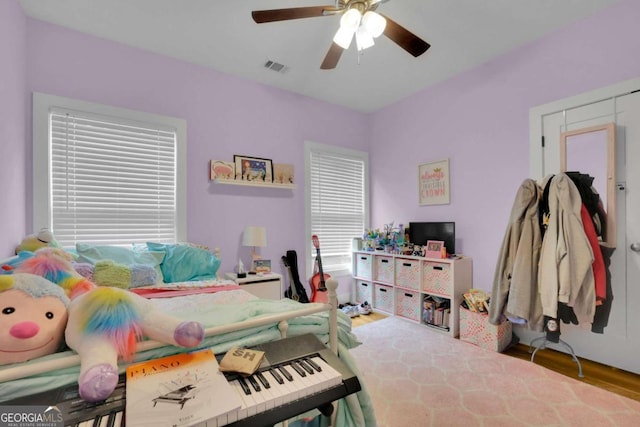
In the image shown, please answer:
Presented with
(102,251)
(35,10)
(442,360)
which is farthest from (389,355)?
(35,10)

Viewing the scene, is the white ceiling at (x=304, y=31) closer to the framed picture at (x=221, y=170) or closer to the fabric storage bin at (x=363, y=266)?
the framed picture at (x=221, y=170)

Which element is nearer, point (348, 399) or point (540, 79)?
point (348, 399)

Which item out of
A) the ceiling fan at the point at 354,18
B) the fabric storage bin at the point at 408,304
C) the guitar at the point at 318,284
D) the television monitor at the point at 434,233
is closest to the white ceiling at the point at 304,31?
the ceiling fan at the point at 354,18

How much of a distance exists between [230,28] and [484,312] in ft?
10.7

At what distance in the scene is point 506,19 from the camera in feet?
7.48

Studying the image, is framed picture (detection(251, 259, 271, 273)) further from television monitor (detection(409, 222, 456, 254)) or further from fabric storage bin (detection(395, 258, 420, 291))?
television monitor (detection(409, 222, 456, 254))

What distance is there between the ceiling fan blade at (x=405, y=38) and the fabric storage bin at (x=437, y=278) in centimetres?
197

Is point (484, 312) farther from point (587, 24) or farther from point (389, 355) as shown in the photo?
point (587, 24)

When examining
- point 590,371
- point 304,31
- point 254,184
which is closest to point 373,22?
point 304,31

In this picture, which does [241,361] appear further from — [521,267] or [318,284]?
[318,284]

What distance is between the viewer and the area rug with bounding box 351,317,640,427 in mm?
1647

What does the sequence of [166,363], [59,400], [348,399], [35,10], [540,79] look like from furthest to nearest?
[540,79]
[35,10]
[348,399]
[166,363]
[59,400]

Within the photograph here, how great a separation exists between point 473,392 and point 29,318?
2.29m

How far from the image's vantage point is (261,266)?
10.1ft
